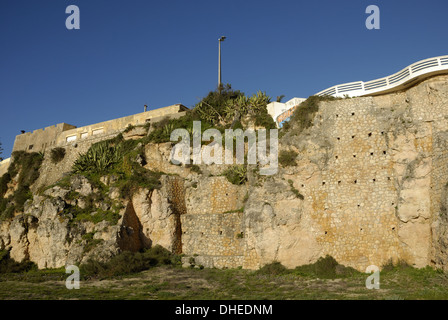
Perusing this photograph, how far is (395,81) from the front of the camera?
17.1m

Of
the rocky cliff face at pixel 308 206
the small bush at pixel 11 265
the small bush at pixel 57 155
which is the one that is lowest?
the small bush at pixel 11 265

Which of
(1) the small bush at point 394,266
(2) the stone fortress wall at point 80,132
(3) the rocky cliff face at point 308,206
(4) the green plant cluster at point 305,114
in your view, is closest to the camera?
(1) the small bush at point 394,266

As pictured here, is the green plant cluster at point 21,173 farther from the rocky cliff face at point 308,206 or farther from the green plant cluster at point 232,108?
the green plant cluster at point 232,108

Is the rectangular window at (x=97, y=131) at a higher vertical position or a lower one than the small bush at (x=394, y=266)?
higher

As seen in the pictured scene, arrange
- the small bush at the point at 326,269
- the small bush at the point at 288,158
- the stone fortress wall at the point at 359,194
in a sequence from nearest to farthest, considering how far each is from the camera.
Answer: the stone fortress wall at the point at 359,194 < the small bush at the point at 326,269 < the small bush at the point at 288,158

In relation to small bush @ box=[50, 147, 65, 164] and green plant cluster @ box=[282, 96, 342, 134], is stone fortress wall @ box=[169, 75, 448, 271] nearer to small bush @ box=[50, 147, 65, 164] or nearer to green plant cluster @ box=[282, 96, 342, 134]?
green plant cluster @ box=[282, 96, 342, 134]

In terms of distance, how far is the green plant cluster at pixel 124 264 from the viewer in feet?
56.9

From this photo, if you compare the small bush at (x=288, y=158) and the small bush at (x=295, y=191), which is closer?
the small bush at (x=295, y=191)

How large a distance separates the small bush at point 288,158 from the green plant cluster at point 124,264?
7.25 meters

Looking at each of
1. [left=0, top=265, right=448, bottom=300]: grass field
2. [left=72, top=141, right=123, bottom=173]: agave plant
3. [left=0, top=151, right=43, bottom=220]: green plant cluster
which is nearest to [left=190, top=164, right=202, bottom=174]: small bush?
[left=72, top=141, right=123, bottom=173]: agave plant

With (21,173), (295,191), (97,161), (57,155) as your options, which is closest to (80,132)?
(57,155)

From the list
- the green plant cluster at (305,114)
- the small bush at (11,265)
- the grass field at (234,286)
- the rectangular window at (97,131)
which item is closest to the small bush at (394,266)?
the grass field at (234,286)

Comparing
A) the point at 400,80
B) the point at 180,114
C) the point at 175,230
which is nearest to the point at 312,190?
the point at 400,80

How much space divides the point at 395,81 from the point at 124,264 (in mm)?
14674
